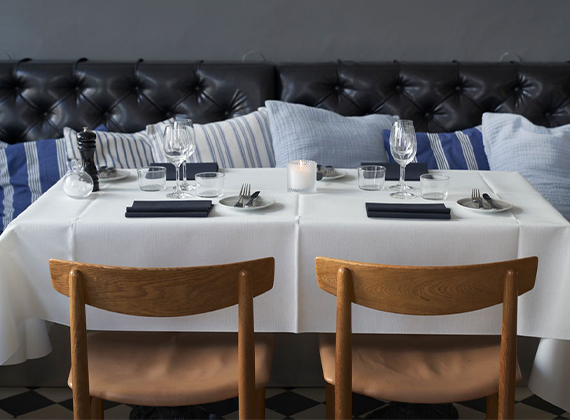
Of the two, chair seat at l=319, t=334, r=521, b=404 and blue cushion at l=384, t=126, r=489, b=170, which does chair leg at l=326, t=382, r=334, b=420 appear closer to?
chair seat at l=319, t=334, r=521, b=404

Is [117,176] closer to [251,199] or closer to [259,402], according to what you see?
[251,199]

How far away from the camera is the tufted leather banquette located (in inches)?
109

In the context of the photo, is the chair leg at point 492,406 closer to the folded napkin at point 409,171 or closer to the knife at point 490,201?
the knife at point 490,201

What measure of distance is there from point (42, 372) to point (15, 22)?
1.67 metres

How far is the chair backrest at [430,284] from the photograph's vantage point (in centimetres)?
121

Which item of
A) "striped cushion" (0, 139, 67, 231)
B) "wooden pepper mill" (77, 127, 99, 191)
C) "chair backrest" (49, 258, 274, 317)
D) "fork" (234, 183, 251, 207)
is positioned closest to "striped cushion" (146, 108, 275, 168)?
"striped cushion" (0, 139, 67, 231)

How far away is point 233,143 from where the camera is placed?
2605 millimetres

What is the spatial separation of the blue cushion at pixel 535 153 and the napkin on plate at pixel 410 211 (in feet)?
3.84

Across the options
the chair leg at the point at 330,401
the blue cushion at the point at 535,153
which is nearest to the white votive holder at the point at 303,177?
the chair leg at the point at 330,401

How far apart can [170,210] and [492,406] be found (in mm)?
879

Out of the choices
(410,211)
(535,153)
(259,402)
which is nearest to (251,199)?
(410,211)

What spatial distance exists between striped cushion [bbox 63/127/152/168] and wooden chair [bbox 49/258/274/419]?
1.07 meters

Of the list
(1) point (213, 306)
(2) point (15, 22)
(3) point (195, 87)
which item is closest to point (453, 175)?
(1) point (213, 306)

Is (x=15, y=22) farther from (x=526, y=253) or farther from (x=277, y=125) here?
(x=526, y=253)
